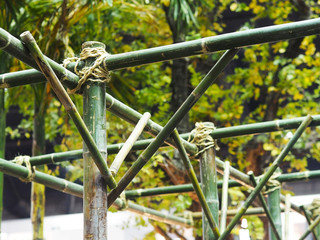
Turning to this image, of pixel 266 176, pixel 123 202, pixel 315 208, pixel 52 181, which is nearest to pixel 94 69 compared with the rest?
pixel 266 176

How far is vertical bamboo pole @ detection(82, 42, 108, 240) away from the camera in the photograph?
169 cm

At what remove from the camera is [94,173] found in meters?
1.74

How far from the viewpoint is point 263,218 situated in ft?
19.4

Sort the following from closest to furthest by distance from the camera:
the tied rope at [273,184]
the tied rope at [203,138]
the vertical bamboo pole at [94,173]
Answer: the vertical bamboo pole at [94,173] < the tied rope at [203,138] < the tied rope at [273,184]

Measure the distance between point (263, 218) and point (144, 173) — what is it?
58.2 inches

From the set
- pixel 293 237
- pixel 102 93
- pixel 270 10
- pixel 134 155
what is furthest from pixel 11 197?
pixel 102 93

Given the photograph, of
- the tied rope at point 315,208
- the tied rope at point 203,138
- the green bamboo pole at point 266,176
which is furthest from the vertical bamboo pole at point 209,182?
the tied rope at point 315,208

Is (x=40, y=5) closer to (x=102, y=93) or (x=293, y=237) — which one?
(x=102, y=93)

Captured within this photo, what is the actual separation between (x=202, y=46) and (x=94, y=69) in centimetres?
37

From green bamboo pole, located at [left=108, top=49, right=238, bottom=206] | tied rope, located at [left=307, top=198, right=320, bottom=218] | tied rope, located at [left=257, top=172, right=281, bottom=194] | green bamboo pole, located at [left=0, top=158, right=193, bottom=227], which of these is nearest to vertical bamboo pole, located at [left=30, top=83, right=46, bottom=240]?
green bamboo pole, located at [left=0, top=158, right=193, bottom=227]

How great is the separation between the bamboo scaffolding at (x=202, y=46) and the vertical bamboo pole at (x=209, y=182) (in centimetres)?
99

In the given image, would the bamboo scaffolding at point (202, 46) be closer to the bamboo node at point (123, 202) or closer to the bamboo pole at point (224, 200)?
the bamboo pole at point (224, 200)

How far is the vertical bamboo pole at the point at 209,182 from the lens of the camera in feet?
8.51

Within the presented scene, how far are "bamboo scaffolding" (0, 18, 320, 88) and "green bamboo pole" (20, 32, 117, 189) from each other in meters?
0.05
